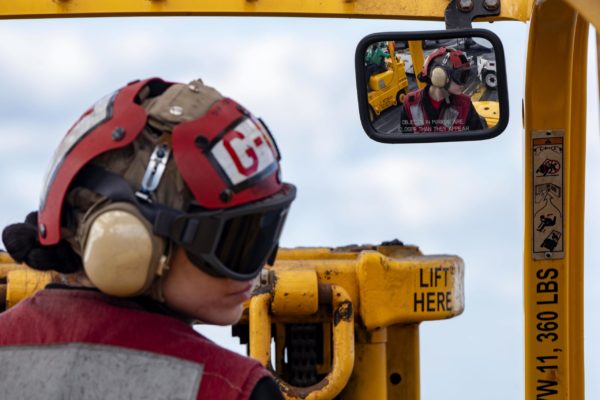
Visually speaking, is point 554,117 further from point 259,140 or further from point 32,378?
point 32,378

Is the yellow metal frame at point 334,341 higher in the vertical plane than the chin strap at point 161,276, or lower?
lower

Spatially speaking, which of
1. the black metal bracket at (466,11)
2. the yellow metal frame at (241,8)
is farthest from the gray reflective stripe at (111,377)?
the yellow metal frame at (241,8)

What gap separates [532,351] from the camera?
4957 mm

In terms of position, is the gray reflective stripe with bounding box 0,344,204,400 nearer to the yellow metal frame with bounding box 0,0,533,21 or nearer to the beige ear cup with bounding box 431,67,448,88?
the beige ear cup with bounding box 431,67,448,88

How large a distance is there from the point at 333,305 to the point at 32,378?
2028 mm

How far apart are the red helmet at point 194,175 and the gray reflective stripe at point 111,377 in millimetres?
182

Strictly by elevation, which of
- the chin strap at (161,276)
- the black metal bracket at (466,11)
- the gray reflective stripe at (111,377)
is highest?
the black metal bracket at (466,11)

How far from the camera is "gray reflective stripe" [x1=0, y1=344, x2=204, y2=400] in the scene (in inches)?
115

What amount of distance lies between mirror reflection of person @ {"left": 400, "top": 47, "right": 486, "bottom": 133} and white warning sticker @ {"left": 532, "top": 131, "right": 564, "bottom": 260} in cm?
23

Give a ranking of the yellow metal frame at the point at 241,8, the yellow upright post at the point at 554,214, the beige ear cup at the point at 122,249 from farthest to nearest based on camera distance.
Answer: the yellow metal frame at the point at 241,8 < the yellow upright post at the point at 554,214 < the beige ear cup at the point at 122,249

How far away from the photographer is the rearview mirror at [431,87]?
467cm

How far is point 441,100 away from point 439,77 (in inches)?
2.4

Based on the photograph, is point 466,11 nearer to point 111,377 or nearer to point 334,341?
point 334,341

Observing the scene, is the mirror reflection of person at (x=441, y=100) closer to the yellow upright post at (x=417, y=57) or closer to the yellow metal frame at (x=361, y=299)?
the yellow upright post at (x=417, y=57)
